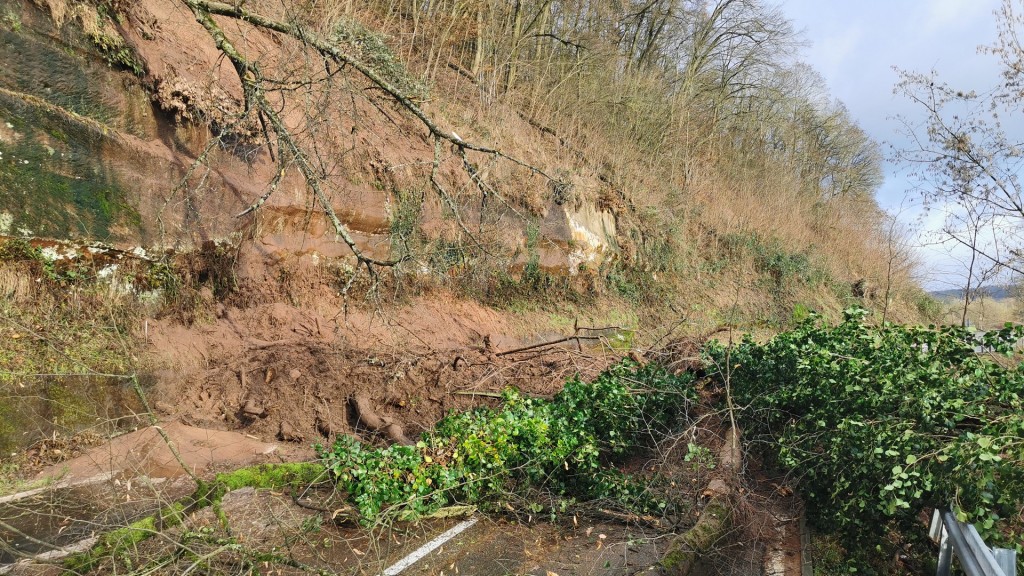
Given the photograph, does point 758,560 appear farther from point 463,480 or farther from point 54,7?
point 54,7

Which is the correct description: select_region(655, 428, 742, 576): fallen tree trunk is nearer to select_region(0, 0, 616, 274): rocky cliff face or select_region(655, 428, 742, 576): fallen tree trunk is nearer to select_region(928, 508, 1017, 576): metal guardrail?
select_region(928, 508, 1017, 576): metal guardrail

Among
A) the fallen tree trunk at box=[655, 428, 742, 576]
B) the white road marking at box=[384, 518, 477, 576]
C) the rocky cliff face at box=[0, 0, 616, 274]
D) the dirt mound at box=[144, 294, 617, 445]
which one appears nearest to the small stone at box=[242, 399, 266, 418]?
the dirt mound at box=[144, 294, 617, 445]

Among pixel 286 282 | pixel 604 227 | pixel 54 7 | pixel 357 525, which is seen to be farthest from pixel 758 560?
pixel 604 227

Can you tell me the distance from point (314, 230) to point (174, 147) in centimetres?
277

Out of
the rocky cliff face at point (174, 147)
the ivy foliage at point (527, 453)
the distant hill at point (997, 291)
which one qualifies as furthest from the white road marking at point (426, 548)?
the distant hill at point (997, 291)

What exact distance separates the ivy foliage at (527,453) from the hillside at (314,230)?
866 mm

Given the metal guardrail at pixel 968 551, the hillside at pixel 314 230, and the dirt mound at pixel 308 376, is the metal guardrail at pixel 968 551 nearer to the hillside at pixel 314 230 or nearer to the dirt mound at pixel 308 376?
the hillside at pixel 314 230

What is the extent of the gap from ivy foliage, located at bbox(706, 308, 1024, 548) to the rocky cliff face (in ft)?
14.7

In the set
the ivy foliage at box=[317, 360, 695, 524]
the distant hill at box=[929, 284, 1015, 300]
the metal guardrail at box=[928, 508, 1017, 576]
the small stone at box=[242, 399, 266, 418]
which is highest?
the distant hill at box=[929, 284, 1015, 300]

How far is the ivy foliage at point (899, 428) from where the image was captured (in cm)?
476

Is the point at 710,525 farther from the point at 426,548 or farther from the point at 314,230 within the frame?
the point at 314,230

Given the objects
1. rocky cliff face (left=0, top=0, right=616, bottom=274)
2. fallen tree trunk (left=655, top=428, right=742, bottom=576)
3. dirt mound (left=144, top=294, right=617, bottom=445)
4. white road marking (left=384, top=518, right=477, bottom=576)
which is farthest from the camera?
dirt mound (left=144, top=294, right=617, bottom=445)

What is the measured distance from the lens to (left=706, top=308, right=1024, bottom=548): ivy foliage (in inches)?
187

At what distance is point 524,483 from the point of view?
7.35 m
